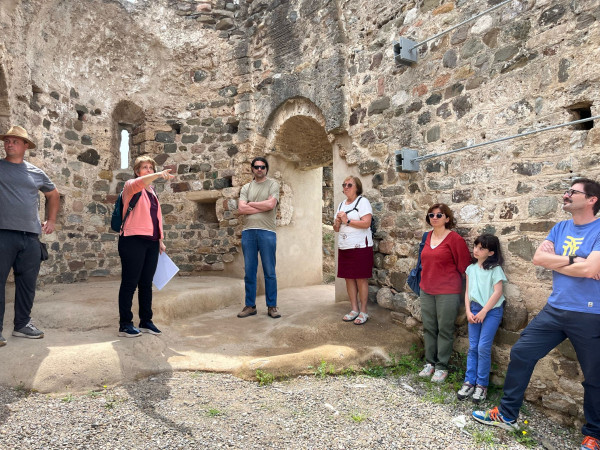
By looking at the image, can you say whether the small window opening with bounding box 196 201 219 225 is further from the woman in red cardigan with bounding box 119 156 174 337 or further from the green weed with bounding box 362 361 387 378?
the green weed with bounding box 362 361 387 378

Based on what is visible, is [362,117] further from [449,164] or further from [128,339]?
[128,339]

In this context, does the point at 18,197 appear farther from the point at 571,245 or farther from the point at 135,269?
the point at 571,245

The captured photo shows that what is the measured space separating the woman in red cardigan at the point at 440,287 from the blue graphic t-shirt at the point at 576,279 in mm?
858

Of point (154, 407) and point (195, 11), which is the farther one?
point (195, 11)

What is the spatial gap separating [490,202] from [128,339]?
10.2 ft

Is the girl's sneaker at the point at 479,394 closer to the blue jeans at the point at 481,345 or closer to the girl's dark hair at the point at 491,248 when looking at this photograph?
the blue jeans at the point at 481,345

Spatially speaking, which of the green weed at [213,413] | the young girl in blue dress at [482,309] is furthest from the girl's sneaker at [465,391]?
the green weed at [213,413]

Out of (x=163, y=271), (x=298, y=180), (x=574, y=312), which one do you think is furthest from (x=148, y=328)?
(x=298, y=180)

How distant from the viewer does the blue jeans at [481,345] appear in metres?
3.15

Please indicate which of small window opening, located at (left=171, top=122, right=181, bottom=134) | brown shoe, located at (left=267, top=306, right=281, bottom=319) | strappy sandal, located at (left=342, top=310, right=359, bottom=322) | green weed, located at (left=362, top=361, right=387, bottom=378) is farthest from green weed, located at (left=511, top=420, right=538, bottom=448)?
small window opening, located at (left=171, top=122, right=181, bottom=134)

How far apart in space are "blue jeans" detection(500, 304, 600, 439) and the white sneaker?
752mm

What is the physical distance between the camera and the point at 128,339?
11.7 ft

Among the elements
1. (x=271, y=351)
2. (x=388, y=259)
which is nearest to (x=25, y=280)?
(x=271, y=351)

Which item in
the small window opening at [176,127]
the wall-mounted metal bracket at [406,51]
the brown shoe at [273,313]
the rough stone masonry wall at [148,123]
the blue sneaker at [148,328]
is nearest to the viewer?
the blue sneaker at [148,328]
